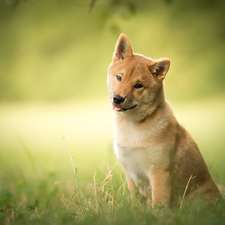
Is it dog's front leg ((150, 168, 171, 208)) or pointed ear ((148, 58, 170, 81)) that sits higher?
pointed ear ((148, 58, 170, 81))

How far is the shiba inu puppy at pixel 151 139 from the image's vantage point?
131 inches

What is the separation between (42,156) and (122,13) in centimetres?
358

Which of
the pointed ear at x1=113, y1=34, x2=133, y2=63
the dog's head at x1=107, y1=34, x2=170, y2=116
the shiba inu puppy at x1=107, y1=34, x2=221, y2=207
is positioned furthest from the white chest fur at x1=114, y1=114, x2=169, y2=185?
the pointed ear at x1=113, y1=34, x2=133, y2=63

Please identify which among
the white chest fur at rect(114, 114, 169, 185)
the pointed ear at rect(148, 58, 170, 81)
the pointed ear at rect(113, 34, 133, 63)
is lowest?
the white chest fur at rect(114, 114, 169, 185)

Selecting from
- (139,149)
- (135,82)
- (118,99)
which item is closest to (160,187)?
(139,149)

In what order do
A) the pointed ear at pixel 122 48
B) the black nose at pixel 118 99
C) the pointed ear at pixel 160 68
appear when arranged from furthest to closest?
the pointed ear at pixel 122 48
the pointed ear at pixel 160 68
the black nose at pixel 118 99

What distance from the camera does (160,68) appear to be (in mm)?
3473

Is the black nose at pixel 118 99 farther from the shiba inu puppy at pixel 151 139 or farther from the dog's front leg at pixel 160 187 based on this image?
the dog's front leg at pixel 160 187

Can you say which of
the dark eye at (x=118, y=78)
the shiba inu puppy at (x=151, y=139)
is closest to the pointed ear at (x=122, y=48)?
the shiba inu puppy at (x=151, y=139)

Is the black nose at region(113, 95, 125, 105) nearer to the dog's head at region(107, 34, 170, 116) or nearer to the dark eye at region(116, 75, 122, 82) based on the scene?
the dog's head at region(107, 34, 170, 116)

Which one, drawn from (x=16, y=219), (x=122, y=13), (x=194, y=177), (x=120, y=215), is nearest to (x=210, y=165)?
(x=194, y=177)

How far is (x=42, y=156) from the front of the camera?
637cm

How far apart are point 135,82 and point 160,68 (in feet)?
1.10

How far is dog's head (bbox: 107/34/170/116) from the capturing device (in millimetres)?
3297
